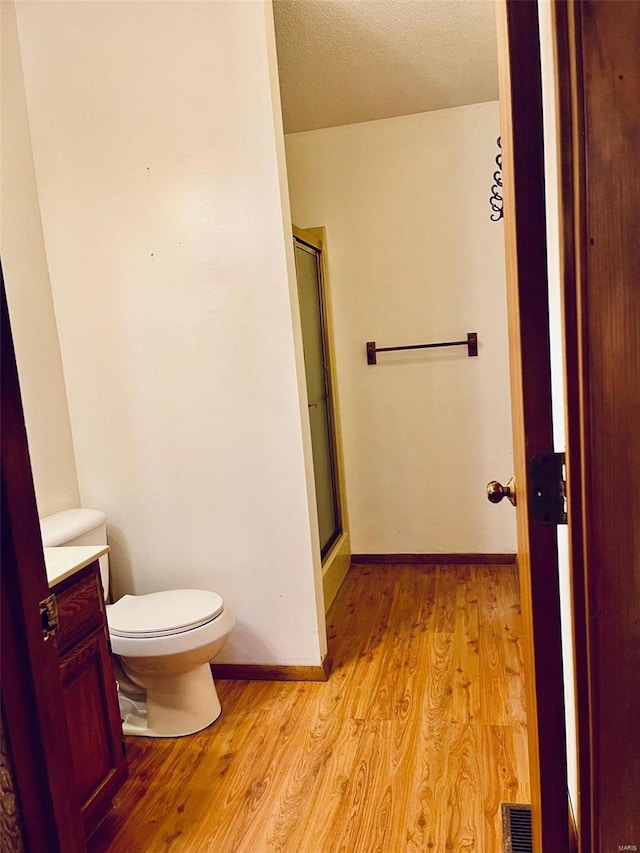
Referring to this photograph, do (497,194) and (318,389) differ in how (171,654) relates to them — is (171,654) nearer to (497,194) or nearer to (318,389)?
(318,389)

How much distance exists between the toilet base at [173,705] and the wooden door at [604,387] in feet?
5.52

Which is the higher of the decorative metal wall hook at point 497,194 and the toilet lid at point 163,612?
the decorative metal wall hook at point 497,194

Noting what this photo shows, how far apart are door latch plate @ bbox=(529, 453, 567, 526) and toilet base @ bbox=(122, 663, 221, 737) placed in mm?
1738

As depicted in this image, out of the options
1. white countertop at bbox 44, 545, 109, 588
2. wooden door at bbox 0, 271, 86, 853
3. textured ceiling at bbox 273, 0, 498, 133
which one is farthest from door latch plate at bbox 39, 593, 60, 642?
textured ceiling at bbox 273, 0, 498, 133

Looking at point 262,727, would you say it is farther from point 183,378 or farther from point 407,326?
point 407,326

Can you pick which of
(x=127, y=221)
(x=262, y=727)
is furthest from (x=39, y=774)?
(x=127, y=221)

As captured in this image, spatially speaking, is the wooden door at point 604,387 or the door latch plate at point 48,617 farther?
the door latch plate at point 48,617

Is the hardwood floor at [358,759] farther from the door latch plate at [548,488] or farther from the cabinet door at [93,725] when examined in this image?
the door latch plate at [548,488]

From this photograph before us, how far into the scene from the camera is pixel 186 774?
6.36ft

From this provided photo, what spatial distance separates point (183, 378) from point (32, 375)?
56 cm

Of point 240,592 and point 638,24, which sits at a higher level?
point 638,24

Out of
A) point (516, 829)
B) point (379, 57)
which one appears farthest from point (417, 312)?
point (516, 829)

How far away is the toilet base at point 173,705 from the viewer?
2.16 metres

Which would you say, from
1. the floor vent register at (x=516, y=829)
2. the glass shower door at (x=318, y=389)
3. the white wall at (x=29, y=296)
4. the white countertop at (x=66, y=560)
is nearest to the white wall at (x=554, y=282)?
the floor vent register at (x=516, y=829)
